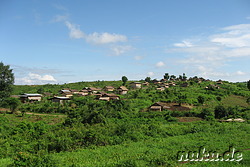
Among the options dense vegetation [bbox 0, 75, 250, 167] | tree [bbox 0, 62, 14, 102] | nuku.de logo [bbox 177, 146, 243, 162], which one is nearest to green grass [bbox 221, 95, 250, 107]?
dense vegetation [bbox 0, 75, 250, 167]

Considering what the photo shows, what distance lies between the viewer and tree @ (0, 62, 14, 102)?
127 ft

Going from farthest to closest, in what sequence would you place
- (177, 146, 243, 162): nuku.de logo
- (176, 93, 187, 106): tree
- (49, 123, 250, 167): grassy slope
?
(176, 93, 187, 106): tree
(177, 146, 243, 162): nuku.de logo
(49, 123, 250, 167): grassy slope

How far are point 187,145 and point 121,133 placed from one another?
24.3 ft

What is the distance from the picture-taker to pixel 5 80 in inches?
1548

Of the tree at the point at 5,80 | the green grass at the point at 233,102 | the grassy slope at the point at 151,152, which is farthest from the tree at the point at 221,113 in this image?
the tree at the point at 5,80

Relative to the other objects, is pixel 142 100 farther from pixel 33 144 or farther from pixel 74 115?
pixel 33 144

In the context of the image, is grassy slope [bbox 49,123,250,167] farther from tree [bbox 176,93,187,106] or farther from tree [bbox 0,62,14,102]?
tree [bbox 0,62,14,102]

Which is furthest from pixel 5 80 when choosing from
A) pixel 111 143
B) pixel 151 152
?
pixel 151 152

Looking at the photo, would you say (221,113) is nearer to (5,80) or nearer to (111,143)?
(111,143)

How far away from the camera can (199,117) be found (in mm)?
33344

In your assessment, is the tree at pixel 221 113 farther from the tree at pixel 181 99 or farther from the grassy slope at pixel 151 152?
the grassy slope at pixel 151 152

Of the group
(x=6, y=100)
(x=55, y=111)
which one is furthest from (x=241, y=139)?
(x=6, y=100)

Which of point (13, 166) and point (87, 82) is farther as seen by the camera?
point (87, 82)

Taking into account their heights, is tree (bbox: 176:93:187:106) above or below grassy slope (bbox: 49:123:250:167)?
above
